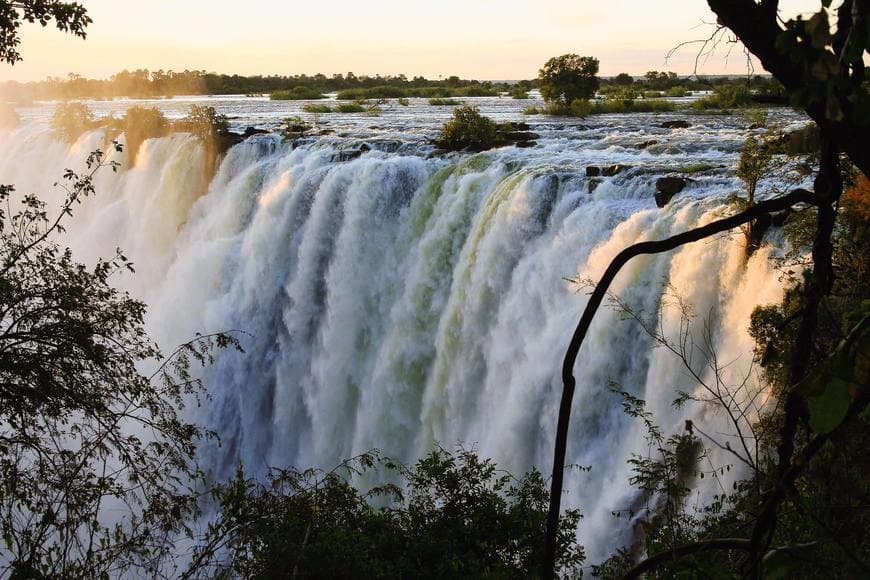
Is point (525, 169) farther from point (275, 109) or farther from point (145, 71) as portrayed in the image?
point (145, 71)

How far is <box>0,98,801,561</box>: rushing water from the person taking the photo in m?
10.8

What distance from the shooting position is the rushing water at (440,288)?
1077cm

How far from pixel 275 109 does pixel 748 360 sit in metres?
32.6

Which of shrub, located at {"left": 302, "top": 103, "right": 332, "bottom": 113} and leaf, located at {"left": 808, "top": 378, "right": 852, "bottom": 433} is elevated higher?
shrub, located at {"left": 302, "top": 103, "right": 332, "bottom": 113}

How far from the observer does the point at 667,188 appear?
1253 centimetres

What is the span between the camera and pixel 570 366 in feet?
5.00

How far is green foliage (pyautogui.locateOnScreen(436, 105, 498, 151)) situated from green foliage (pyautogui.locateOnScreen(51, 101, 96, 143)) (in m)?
17.2

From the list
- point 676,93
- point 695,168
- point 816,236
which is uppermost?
point 676,93

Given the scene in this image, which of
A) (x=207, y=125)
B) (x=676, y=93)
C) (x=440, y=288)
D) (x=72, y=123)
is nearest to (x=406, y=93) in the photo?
(x=676, y=93)

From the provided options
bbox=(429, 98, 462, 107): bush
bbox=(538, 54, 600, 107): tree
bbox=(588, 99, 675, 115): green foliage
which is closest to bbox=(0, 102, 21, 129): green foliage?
bbox=(429, 98, 462, 107): bush

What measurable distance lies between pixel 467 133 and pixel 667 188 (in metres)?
8.09

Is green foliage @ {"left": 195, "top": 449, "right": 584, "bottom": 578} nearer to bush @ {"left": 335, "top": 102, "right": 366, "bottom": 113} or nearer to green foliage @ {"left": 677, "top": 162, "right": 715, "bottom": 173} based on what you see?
green foliage @ {"left": 677, "top": 162, "right": 715, "bottom": 173}

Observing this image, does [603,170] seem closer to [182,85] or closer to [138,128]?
[138,128]

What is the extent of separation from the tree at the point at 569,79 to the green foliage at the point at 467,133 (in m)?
12.2
